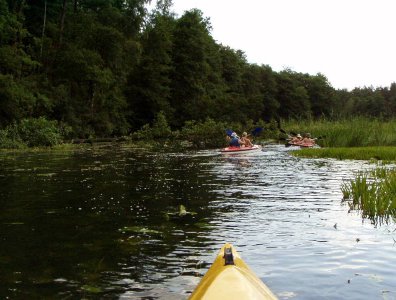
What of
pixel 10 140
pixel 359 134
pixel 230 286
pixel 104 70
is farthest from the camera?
pixel 104 70

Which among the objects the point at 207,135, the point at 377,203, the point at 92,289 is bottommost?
the point at 92,289

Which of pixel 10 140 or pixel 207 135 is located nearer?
pixel 10 140

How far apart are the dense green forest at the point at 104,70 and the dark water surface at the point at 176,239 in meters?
23.3

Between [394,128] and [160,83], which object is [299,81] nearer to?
[160,83]

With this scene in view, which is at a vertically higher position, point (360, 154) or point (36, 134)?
point (36, 134)

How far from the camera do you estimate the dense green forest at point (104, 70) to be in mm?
38438

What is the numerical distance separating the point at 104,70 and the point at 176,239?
3971 cm

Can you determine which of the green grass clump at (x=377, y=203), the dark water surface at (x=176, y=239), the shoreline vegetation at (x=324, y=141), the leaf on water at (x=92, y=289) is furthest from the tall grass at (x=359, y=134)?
the leaf on water at (x=92, y=289)

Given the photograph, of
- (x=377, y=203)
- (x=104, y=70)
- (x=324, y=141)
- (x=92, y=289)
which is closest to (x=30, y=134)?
(x=104, y=70)

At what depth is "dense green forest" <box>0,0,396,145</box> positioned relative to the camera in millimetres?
38438

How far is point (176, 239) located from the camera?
798 centimetres

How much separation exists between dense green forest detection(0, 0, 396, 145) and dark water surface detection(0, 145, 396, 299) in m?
23.3

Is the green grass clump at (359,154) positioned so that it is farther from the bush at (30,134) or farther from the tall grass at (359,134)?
the bush at (30,134)

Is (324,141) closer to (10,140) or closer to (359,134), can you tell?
(359,134)
